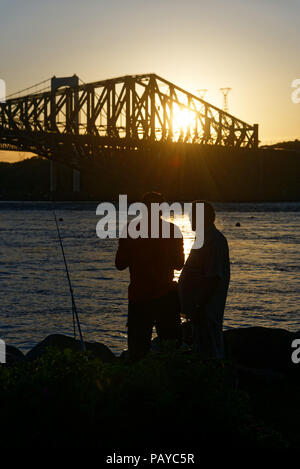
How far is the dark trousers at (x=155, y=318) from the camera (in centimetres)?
498

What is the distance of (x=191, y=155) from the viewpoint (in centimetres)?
9225

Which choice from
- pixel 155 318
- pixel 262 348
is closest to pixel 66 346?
pixel 155 318

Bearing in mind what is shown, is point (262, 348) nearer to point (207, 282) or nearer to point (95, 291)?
point (207, 282)

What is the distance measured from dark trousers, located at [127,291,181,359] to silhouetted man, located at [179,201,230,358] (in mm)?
110

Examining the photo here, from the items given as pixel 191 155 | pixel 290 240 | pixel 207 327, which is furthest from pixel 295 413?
pixel 191 155

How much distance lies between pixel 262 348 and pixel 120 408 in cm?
332

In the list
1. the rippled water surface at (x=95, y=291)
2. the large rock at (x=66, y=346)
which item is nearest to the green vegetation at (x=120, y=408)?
the large rock at (x=66, y=346)

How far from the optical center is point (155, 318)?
5.03 m

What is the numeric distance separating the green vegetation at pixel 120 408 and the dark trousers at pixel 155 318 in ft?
5.05

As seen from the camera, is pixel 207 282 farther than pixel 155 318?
No

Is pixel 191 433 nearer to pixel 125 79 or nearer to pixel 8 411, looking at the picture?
pixel 8 411

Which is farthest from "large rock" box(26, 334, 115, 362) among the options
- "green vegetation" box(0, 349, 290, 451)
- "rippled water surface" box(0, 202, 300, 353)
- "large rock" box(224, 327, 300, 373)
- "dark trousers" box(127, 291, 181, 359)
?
"green vegetation" box(0, 349, 290, 451)

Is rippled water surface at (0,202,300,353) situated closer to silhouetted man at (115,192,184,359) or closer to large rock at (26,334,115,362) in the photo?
large rock at (26,334,115,362)

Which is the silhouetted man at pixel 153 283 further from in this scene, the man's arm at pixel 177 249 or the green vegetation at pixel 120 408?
the green vegetation at pixel 120 408
